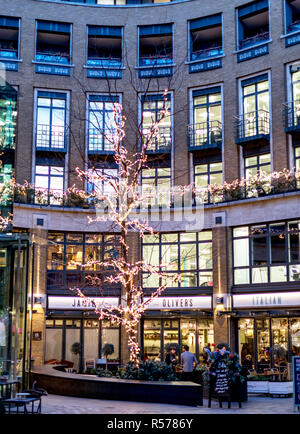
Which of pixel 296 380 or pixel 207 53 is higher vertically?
pixel 207 53

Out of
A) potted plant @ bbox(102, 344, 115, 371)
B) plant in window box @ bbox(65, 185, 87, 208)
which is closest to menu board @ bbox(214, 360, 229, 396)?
potted plant @ bbox(102, 344, 115, 371)

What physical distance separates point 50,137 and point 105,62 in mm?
4840

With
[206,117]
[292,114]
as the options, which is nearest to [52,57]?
[206,117]

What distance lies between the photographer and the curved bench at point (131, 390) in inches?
650

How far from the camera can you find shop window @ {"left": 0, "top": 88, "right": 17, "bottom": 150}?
16.7m

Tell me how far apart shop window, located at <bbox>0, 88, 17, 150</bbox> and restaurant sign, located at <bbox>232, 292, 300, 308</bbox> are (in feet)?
45.4

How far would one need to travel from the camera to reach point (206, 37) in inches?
1244

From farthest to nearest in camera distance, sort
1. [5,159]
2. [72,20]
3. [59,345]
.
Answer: [72,20] → [59,345] → [5,159]

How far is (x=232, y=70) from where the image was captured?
1177 inches

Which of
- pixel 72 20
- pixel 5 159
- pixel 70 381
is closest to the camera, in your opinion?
pixel 5 159

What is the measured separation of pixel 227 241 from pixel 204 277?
206cm

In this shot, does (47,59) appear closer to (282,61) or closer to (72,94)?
(72,94)

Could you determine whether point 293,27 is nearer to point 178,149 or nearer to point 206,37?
point 206,37

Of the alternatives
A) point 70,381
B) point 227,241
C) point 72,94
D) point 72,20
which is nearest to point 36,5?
point 72,20
